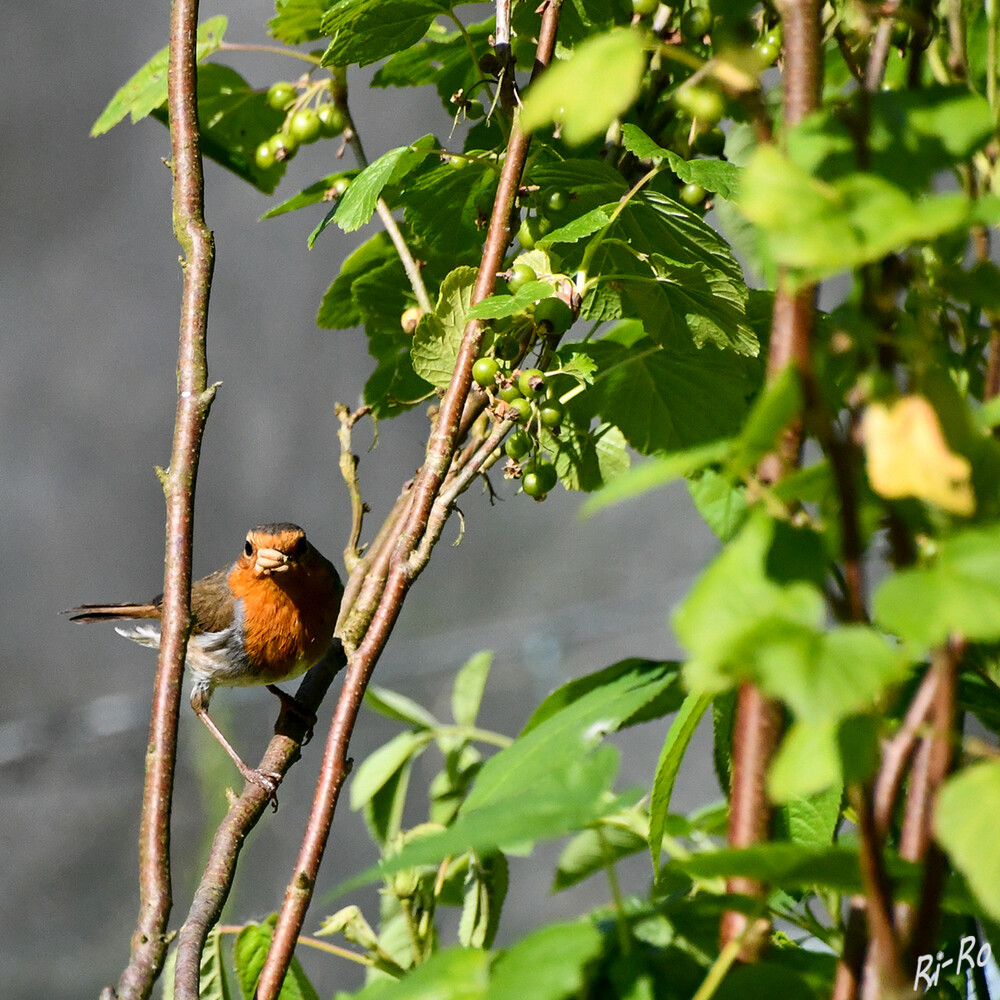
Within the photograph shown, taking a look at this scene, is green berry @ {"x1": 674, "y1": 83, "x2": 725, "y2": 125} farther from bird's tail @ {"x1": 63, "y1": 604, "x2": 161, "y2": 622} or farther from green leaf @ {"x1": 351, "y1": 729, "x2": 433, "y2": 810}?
bird's tail @ {"x1": 63, "y1": 604, "x2": 161, "y2": 622}

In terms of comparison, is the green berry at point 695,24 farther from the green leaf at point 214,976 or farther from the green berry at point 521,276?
the green leaf at point 214,976

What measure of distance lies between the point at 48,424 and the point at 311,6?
137 inches

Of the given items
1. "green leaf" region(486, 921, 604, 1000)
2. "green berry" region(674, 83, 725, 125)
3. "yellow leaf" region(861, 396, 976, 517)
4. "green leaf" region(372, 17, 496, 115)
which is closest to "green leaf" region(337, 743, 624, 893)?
"green leaf" region(486, 921, 604, 1000)

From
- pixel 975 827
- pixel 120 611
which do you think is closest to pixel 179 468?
pixel 975 827

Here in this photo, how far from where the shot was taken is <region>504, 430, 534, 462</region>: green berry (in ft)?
2.86

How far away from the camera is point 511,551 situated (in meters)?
4.82

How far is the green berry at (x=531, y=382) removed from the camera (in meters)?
0.75

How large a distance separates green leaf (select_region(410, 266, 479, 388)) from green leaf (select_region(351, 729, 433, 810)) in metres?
0.48

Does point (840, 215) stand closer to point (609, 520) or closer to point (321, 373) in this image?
point (321, 373)

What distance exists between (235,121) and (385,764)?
0.70 metres

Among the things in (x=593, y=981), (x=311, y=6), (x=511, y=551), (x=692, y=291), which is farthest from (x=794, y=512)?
(x=511, y=551)

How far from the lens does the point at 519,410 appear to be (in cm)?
77

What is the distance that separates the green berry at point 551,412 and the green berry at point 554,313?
0.07m

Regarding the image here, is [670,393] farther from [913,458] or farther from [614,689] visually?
[913,458]
